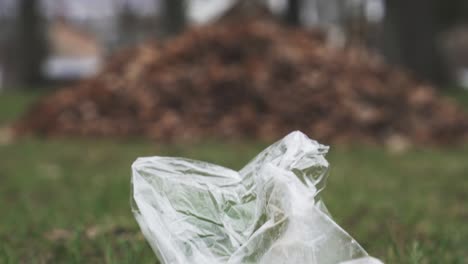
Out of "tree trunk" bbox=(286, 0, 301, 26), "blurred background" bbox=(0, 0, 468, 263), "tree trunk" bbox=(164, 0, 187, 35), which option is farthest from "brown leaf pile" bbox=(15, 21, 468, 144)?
"tree trunk" bbox=(286, 0, 301, 26)

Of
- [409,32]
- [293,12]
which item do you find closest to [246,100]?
[409,32]

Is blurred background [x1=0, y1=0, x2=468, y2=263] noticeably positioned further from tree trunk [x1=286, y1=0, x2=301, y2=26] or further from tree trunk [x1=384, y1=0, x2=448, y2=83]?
tree trunk [x1=286, y1=0, x2=301, y2=26]

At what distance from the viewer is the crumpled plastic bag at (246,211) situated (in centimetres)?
139

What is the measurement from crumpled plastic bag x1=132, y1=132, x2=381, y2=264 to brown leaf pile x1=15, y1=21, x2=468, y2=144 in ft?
17.6

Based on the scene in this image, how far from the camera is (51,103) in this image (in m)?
8.27

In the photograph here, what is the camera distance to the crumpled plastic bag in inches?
54.6

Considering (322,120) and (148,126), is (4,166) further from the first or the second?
(322,120)

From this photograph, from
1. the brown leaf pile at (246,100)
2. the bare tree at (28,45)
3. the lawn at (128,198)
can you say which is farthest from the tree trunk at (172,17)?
the lawn at (128,198)

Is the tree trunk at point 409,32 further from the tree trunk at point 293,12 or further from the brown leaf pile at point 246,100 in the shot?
the tree trunk at point 293,12

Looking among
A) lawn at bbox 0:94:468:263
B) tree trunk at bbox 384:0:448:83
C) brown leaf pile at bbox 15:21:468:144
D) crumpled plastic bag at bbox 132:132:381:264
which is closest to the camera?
crumpled plastic bag at bbox 132:132:381:264

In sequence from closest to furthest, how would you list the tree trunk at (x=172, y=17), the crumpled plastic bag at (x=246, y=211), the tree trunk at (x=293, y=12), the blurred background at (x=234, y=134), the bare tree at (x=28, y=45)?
the crumpled plastic bag at (x=246, y=211), the blurred background at (x=234, y=134), the tree trunk at (x=172, y=17), the tree trunk at (x=293, y=12), the bare tree at (x=28, y=45)

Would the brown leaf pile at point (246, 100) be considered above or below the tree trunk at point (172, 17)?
below

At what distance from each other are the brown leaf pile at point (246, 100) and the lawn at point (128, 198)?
44cm

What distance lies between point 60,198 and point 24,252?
1732mm
